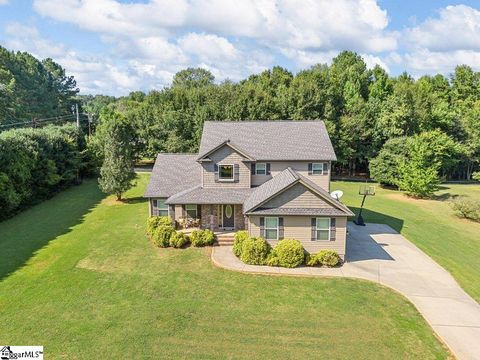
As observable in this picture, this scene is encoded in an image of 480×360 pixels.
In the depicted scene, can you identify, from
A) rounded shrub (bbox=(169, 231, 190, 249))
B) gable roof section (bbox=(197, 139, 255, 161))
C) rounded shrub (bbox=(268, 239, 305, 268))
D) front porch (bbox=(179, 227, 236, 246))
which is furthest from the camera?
gable roof section (bbox=(197, 139, 255, 161))

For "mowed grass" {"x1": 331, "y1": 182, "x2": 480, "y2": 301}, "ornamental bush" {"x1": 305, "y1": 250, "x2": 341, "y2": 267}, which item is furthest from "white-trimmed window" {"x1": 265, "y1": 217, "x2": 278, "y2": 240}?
"mowed grass" {"x1": 331, "y1": 182, "x2": 480, "y2": 301}

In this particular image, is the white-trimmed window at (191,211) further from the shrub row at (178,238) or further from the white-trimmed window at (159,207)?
the shrub row at (178,238)

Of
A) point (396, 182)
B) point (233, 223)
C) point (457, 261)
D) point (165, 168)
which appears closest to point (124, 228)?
point (165, 168)

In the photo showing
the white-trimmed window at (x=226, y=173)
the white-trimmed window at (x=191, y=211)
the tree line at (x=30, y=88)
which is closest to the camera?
the white-trimmed window at (x=226, y=173)

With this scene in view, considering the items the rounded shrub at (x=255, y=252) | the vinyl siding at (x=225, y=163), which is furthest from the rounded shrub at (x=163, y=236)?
the rounded shrub at (x=255, y=252)

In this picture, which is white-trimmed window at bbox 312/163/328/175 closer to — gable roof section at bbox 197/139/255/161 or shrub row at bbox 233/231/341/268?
gable roof section at bbox 197/139/255/161
